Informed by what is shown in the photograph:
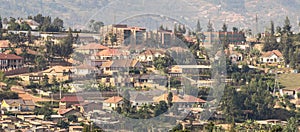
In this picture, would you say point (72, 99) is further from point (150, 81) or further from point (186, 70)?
point (186, 70)

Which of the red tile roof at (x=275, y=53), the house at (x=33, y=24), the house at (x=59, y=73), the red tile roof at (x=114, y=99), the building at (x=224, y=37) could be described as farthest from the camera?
the building at (x=224, y=37)

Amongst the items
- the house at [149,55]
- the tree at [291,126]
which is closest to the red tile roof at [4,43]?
the house at [149,55]

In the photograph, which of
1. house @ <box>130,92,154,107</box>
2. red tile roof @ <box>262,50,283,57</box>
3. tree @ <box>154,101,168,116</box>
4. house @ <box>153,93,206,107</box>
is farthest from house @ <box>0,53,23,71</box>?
red tile roof @ <box>262,50,283,57</box>

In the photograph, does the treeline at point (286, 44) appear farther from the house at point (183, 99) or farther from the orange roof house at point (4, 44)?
the orange roof house at point (4, 44)

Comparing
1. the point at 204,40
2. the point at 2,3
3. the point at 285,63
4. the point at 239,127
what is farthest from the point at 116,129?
the point at 2,3

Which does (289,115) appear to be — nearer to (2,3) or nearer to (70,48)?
(70,48)

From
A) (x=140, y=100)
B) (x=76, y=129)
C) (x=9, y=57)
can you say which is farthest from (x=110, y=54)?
(x=76, y=129)

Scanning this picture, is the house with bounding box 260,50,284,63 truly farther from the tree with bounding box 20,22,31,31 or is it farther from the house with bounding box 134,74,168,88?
the tree with bounding box 20,22,31,31
